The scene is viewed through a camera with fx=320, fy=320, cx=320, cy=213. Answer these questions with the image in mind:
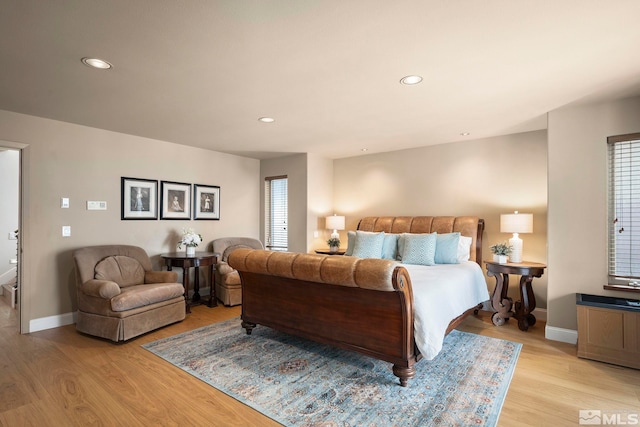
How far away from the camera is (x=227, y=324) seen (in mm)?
3912

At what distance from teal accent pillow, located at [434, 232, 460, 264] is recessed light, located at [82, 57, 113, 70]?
3906mm

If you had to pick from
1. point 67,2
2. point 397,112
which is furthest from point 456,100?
point 67,2

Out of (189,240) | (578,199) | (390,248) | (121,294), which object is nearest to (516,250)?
(578,199)

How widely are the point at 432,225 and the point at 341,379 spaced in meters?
2.89

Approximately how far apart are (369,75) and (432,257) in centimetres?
Result: 246

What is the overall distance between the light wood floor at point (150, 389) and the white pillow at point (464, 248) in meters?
1.21

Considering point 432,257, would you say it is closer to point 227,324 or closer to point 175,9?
point 227,324

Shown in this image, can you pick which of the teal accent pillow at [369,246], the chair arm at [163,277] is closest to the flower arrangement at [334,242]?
the teal accent pillow at [369,246]

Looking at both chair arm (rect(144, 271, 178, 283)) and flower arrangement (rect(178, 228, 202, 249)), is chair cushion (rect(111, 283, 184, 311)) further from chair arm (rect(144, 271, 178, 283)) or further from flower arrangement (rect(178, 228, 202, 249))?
flower arrangement (rect(178, 228, 202, 249))

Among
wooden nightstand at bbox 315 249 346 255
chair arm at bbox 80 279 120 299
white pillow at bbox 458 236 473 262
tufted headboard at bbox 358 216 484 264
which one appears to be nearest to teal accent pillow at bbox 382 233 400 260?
tufted headboard at bbox 358 216 484 264

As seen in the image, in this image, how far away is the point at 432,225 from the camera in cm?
475

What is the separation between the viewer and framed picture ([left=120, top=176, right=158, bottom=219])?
441 centimetres

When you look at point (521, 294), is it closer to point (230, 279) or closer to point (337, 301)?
point (337, 301)

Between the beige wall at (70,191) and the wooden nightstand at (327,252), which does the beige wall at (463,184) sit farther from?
the beige wall at (70,191)
